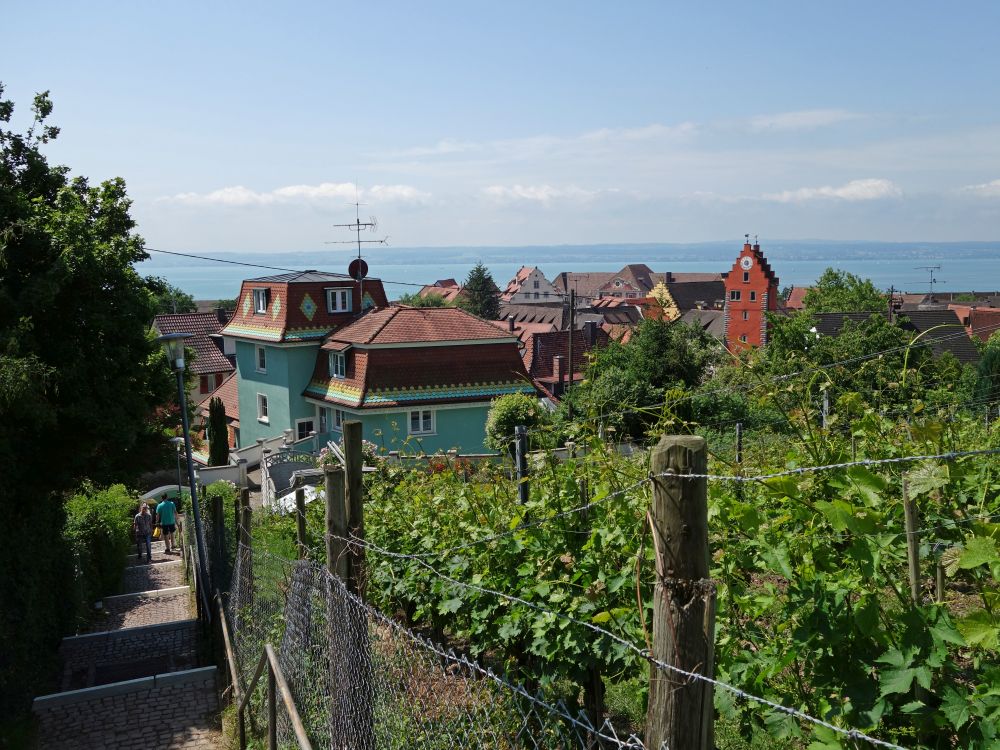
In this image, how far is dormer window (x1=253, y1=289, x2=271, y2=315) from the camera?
3491 cm

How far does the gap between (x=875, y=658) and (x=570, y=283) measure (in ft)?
551

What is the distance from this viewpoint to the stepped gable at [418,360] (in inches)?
1182

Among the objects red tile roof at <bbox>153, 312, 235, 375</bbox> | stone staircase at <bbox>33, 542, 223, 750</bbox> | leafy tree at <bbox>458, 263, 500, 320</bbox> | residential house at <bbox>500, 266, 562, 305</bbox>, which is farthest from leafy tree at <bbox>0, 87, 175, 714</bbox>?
residential house at <bbox>500, 266, 562, 305</bbox>

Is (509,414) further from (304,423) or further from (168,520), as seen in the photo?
(168,520)

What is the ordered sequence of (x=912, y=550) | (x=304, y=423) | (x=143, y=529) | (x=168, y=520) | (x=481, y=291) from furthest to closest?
1. (x=481, y=291)
2. (x=304, y=423)
3. (x=168, y=520)
4. (x=143, y=529)
5. (x=912, y=550)

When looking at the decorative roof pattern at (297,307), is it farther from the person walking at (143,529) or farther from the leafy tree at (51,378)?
the leafy tree at (51,378)

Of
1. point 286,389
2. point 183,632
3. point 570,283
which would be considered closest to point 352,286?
point 286,389

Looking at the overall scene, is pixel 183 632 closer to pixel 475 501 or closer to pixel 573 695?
pixel 475 501

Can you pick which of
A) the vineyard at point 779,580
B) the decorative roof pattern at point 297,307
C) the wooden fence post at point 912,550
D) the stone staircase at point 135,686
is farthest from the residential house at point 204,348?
the wooden fence post at point 912,550

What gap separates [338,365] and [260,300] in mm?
5585

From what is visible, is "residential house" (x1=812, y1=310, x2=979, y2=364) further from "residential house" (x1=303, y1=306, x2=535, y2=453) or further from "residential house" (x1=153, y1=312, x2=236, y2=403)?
"residential house" (x1=153, y1=312, x2=236, y2=403)

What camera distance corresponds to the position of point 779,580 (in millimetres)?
6168

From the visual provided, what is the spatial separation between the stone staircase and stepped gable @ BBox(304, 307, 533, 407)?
15.5 metres

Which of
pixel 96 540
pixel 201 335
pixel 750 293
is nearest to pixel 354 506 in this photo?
pixel 96 540
